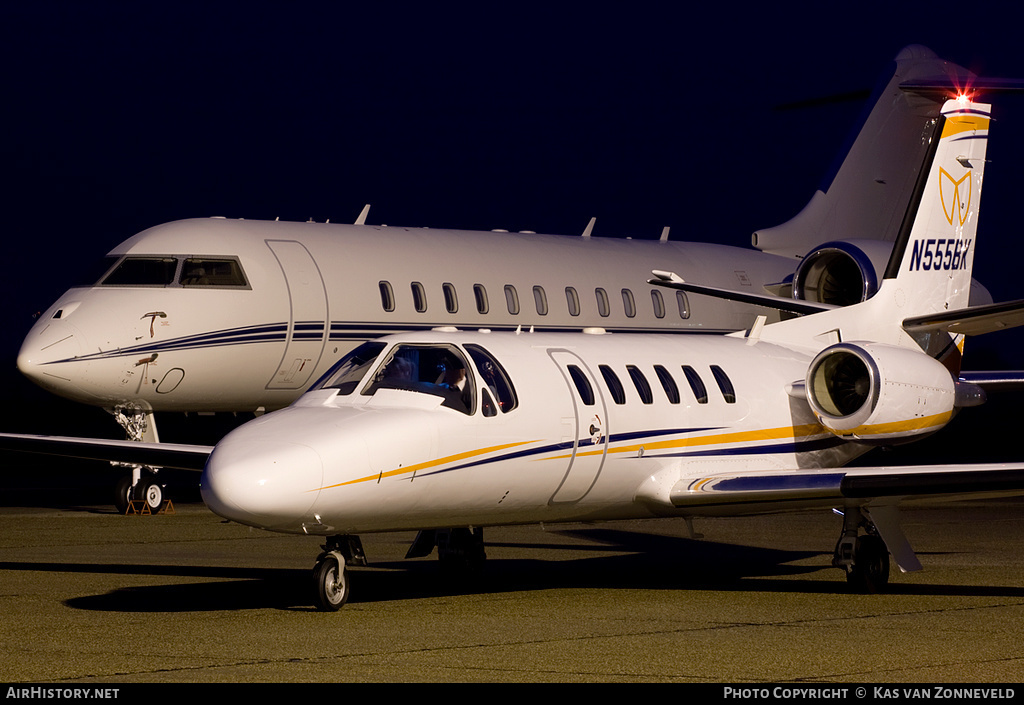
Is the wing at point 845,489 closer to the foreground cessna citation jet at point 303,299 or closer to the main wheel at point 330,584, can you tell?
the main wheel at point 330,584

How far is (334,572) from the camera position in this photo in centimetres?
1119

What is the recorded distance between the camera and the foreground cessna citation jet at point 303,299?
19797 millimetres

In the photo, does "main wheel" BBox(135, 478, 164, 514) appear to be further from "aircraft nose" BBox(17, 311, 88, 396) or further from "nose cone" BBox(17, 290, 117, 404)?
"aircraft nose" BBox(17, 311, 88, 396)

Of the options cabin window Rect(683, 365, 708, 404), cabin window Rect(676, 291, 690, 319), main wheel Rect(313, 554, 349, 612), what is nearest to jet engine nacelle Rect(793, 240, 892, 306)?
cabin window Rect(676, 291, 690, 319)

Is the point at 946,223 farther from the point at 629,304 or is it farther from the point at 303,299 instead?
the point at 629,304

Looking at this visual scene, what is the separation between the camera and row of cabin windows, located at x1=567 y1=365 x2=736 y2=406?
1283 cm

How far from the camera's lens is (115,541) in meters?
17.1

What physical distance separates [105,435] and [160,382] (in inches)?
1056

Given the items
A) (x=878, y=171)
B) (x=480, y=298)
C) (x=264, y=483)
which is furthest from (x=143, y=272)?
(x=878, y=171)

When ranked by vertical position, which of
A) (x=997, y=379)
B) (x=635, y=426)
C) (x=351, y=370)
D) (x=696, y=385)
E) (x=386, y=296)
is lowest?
(x=351, y=370)

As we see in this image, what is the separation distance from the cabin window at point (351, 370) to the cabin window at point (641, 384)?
8.15ft

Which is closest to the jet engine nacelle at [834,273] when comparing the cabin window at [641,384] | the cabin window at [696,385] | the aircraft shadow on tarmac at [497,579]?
the aircraft shadow on tarmac at [497,579]

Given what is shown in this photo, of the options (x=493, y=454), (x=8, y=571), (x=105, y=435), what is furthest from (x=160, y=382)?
(x=105, y=435)

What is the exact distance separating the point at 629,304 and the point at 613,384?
1182 centimetres
